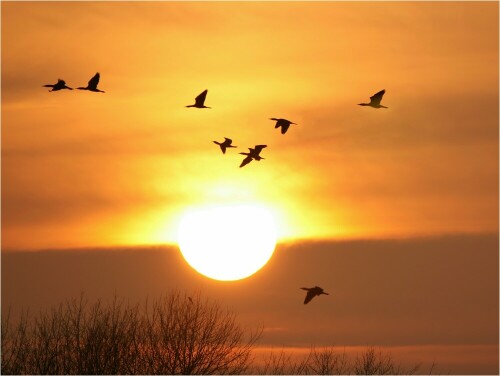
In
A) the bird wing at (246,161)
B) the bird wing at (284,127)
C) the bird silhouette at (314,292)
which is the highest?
the bird wing at (284,127)

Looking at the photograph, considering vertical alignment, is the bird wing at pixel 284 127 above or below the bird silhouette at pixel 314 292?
above

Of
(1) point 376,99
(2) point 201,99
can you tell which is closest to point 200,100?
(2) point 201,99

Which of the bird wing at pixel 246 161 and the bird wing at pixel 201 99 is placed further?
the bird wing at pixel 246 161

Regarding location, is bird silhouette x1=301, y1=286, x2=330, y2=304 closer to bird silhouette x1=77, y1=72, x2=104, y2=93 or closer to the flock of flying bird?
the flock of flying bird

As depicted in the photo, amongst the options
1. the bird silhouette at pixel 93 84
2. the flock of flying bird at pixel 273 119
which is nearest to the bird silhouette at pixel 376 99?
the flock of flying bird at pixel 273 119

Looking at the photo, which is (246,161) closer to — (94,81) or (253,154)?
(253,154)

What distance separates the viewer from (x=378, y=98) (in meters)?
40.2

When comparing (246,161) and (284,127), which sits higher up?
(284,127)

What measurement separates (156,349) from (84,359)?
3552 millimetres

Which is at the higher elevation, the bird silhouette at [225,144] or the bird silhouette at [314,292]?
the bird silhouette at [225,144]

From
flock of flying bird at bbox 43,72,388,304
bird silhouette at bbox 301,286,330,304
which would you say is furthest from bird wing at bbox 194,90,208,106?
bird silhouette at bbox 301,286,330,304

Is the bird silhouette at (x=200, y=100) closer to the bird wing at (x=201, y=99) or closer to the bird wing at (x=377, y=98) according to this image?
the bird wing at (x=201, y=99)

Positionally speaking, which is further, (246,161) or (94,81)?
(246,161)

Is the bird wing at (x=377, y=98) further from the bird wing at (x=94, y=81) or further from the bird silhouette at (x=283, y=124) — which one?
the bird wing at (x=94, y=81)
